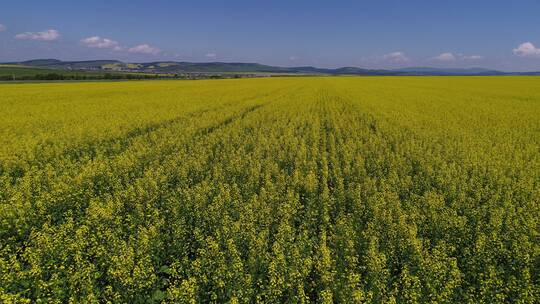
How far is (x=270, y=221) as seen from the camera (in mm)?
8648

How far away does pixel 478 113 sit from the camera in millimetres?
28719

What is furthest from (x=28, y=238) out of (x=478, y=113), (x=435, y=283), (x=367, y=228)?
(x=478, y=113)

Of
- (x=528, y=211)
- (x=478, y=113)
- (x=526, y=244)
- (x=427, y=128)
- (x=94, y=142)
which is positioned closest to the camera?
(x=526, y=244)

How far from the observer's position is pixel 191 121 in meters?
24.2

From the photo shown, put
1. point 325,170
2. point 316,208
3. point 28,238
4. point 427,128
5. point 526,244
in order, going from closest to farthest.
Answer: point 526,244
point 28,238
point 316,208
point 325,170
point 427,128

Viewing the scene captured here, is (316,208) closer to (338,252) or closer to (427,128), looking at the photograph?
(338,252)

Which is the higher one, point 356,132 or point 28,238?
point 356,132

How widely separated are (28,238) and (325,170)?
388 inches

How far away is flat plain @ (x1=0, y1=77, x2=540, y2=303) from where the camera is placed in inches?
243

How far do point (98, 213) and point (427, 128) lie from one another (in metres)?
20.2

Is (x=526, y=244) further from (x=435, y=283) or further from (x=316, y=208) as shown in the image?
(x=316, y=208)

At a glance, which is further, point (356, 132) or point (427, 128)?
point (427, 128)

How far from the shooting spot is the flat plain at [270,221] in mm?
6180

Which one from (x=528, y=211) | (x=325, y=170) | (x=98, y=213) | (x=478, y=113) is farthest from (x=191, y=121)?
(x=478, y=113)
